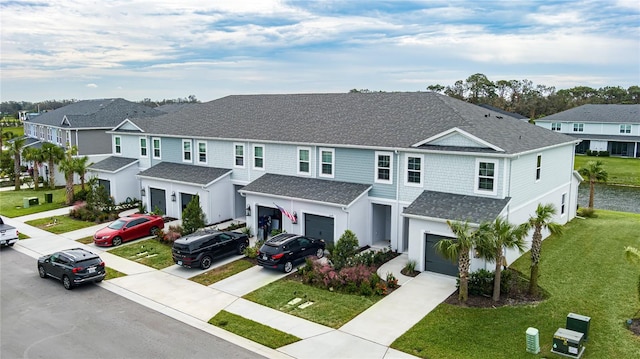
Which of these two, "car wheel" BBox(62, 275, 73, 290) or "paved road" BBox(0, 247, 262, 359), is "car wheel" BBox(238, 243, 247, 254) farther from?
"car wheel" BBox(62, 275, 73, 290)

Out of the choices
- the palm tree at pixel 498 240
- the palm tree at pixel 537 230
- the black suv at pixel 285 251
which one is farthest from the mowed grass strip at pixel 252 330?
the palm tree at pixel 537 230

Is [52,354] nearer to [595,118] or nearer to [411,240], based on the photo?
[411,240]

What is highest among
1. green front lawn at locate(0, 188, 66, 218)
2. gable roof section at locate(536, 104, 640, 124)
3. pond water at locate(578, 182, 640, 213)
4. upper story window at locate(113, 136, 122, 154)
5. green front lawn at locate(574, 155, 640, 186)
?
gable roof section at locate(536, 104, 640, 124)

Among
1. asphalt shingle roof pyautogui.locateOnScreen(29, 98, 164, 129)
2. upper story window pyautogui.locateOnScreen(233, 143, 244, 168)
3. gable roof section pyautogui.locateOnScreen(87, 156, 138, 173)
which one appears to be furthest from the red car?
asphalt shingle roof pyautogui.locateOnScreen(29, 98, 164, 129)

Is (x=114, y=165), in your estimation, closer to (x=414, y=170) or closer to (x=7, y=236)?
(x=7, y=236)

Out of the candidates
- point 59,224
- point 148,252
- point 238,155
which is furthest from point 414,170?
point 59,224

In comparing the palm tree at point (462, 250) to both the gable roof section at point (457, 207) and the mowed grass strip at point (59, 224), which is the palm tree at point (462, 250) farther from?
the mowed grass strip at point (59, 224)
